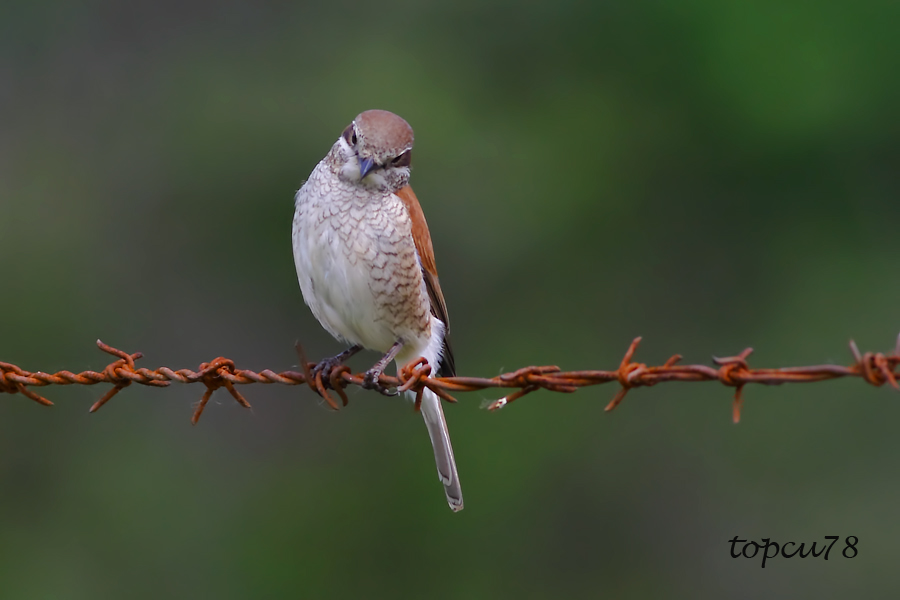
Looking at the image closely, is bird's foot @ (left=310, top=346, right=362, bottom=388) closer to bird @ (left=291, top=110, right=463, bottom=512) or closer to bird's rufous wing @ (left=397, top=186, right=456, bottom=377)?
bird @ (left=291, top=110, right=463, bottom=512)

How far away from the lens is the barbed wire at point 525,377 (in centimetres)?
275

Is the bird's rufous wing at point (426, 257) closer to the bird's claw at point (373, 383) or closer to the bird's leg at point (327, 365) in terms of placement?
the bird's leg at point (327, 365)

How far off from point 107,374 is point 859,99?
10.1 meters

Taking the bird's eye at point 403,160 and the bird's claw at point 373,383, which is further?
the bird's eye at point 403,160

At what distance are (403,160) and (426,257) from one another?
424 mm

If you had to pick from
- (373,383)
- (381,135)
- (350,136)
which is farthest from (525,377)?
(350,136)

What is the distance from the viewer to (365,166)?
434cm

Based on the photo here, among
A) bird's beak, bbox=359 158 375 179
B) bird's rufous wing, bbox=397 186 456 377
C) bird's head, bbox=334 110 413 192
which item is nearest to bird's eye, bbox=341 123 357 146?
bird's head, bbox=334 110 413 192

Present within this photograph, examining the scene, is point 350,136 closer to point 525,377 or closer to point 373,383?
point 373,383

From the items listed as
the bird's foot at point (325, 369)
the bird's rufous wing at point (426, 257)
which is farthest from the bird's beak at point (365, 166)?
the bird's foot at point (325, 369)

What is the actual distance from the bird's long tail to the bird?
1.44 feet

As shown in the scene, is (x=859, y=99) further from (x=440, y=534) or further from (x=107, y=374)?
(x=107, y=374)

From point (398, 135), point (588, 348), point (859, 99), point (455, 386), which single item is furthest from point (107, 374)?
point (859, 99)

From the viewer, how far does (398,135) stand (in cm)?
442
